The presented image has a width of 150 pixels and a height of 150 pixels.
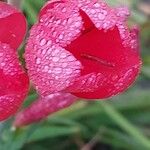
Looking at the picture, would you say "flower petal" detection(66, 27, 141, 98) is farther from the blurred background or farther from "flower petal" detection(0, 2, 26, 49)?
the blurred background

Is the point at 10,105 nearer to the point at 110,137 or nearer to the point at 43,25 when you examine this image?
the point at 43,25

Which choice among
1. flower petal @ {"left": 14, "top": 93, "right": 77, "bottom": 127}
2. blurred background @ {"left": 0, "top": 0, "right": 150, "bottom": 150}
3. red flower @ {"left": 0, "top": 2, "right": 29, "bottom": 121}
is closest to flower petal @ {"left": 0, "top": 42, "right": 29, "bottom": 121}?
red flower @ {"left": 0, "top": 2, "right": 29, "bottom": 121}

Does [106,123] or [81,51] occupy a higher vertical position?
[81,51]

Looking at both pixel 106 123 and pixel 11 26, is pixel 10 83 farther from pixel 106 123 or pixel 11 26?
pixel 106 123

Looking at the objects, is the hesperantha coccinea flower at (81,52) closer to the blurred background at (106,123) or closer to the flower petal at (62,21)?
the flower petal at (62,21)

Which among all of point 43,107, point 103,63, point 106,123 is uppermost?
point 103,63

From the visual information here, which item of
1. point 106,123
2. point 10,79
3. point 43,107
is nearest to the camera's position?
Result: point 10,79

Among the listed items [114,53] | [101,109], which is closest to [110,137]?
[101,109]

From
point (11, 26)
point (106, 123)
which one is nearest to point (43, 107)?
point (11, 26)
